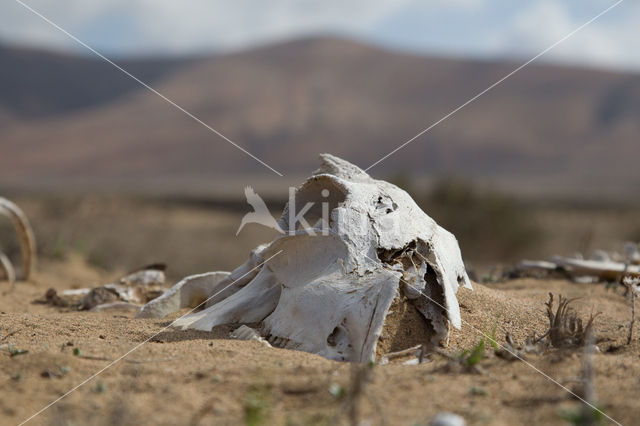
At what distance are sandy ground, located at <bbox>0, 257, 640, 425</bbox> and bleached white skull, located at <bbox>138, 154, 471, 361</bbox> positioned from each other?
21 centimetres

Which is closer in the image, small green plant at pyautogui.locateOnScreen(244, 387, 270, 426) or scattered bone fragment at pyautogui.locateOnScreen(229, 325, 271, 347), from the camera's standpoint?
small green plant at pyautogui.locateOnScreen(244, 387, 270, 426)

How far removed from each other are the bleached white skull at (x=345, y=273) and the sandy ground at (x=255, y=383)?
205 millimetres

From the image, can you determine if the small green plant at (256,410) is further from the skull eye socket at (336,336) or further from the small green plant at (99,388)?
the skull eye socket at (336,336)

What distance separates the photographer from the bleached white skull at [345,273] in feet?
12.1

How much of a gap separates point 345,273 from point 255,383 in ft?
3.49

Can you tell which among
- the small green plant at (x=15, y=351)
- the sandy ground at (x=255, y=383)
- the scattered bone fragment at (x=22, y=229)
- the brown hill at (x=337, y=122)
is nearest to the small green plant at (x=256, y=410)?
the sandy ground at (x=255, y=383)

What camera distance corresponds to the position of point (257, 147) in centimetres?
6969

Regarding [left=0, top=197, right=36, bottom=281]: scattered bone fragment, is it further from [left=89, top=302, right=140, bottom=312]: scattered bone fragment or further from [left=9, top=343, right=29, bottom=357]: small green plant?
[left=9, top=343, right=29, bottom=357]: small green plant

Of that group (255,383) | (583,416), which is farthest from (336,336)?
(583,416)

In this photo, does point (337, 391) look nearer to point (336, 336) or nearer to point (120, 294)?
point (336, 336)

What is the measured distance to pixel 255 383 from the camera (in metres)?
3.07

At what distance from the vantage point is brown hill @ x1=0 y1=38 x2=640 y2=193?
6456cm

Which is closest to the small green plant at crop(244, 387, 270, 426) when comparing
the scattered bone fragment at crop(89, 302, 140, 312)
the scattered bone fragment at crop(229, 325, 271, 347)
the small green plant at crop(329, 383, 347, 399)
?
the small green plant at crop(329, 383, 347, 399)

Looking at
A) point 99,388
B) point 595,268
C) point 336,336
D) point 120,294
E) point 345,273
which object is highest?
point 595,268
